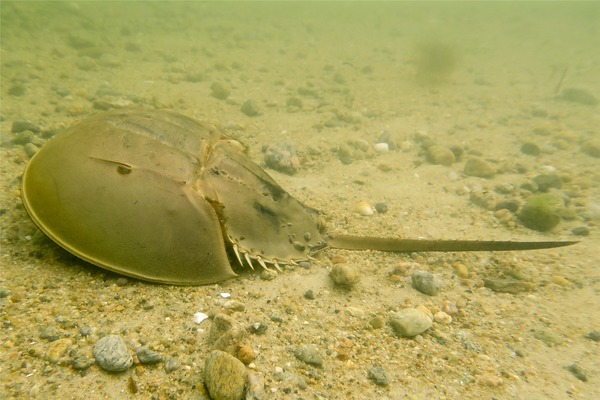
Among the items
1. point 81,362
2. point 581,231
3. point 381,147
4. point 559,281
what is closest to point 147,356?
point 81,362

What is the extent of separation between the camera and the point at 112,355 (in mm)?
1404

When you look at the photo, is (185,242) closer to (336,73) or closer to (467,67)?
(336,73)

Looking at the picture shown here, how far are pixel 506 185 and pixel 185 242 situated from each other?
3.41 meters

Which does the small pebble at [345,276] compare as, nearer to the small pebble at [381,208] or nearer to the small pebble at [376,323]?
the small pebble at [376,323]

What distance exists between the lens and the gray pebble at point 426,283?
2.16 m

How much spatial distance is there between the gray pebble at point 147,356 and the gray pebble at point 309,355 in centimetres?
61

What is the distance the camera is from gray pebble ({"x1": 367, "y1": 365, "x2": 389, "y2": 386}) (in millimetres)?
1551

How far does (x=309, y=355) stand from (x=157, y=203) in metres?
1.05

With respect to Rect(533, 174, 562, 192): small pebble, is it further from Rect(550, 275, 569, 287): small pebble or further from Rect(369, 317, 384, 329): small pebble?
Rect(369, 317, 384, 329): small pebble

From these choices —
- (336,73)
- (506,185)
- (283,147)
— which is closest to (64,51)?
(336,73)

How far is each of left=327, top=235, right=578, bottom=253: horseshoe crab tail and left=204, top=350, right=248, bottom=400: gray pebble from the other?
1.14 metres

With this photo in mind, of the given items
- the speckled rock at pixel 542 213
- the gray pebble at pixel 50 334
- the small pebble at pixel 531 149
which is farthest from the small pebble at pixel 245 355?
the small pebble at pixel 531 149

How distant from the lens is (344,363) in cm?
163

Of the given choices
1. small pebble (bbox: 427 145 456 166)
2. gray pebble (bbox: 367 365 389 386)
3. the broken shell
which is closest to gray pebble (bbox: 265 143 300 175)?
the broken shell
